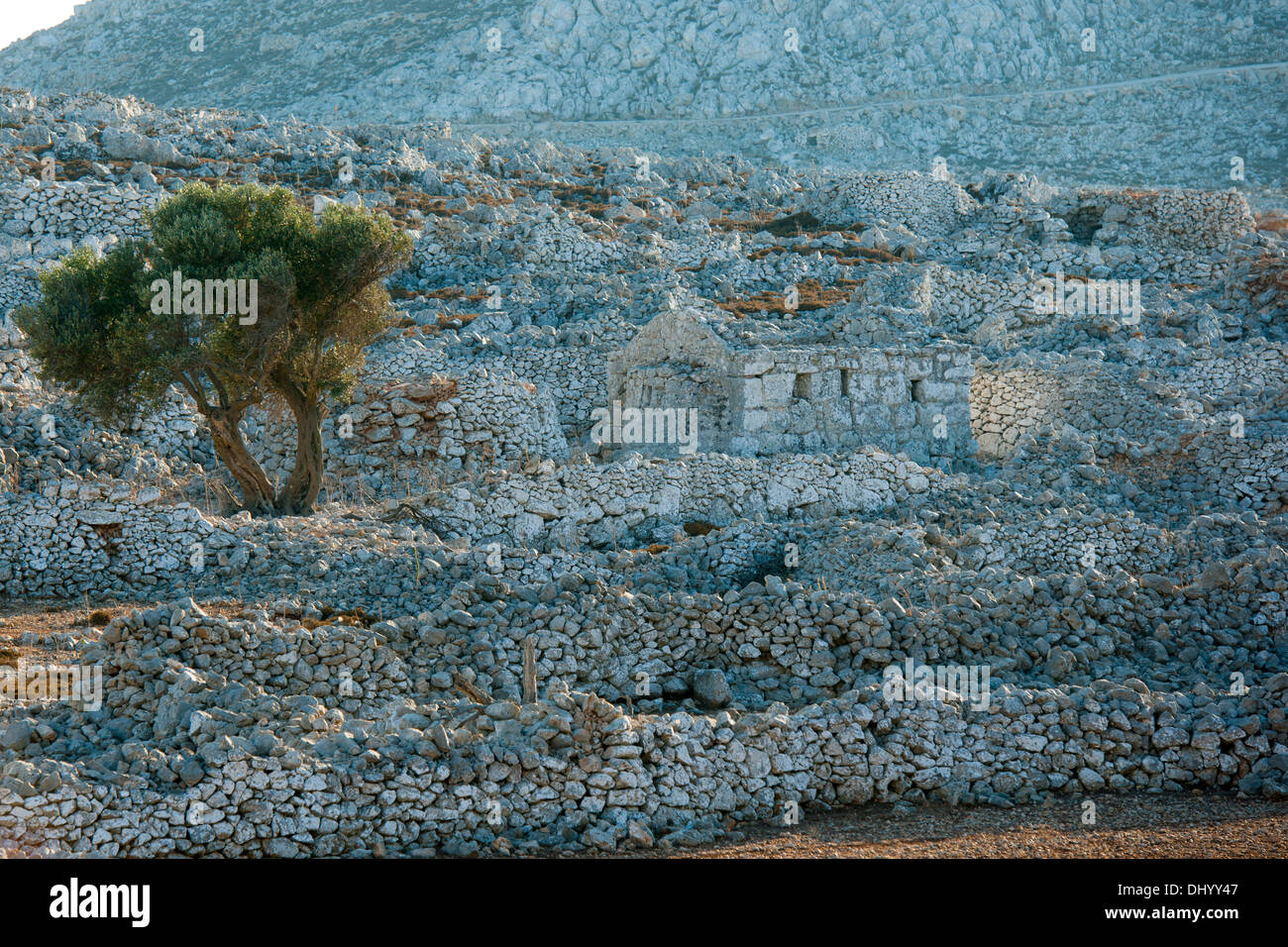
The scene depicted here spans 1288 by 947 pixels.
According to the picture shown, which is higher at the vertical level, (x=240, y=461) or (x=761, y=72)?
(x=761, y=72)

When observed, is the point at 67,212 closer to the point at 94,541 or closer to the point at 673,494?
the point at 94,541

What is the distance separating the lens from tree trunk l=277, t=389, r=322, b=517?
18.0 m

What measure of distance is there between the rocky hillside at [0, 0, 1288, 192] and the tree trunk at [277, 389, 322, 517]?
146 feet

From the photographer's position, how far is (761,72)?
65.4 meters

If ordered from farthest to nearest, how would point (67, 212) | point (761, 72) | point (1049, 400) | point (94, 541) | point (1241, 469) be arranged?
1. point (761, 72)
2. point (67, 212)
3. point (1049, 400)
4. point (1241, 469)
5. point (94, 541)

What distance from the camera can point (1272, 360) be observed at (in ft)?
79.4

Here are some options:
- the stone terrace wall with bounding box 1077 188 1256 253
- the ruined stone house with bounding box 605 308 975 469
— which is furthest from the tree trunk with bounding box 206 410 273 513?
the stone terrace wall with bounding box 1077 188 1256 253

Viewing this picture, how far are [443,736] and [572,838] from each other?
1.26m

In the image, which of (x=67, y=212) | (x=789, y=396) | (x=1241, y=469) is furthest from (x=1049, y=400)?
(x=67, y=212)

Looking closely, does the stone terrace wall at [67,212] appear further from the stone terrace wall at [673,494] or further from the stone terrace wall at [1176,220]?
the stone terrace wall at [1176,220]

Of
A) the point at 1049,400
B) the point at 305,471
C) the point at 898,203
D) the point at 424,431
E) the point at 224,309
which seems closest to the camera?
the point at 224,309

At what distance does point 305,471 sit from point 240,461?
0.92 m
